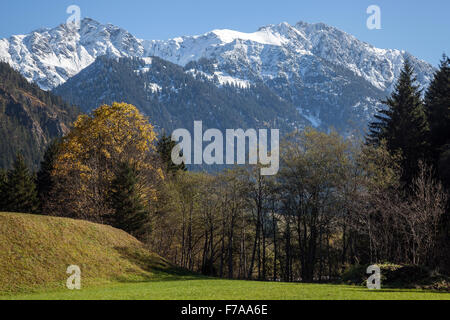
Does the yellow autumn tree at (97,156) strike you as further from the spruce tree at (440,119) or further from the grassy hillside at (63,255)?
the spruce tree at (440,119)

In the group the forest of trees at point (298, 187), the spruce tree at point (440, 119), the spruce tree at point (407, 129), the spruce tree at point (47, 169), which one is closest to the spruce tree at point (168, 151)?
the forest of trees at point (298, 187)

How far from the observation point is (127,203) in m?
48.3

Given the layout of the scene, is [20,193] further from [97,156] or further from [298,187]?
[298,187]

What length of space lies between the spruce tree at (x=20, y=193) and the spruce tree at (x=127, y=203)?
2466cm

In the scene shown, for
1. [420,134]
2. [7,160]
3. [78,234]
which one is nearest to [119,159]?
[78,234]

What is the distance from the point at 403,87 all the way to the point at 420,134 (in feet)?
28.1

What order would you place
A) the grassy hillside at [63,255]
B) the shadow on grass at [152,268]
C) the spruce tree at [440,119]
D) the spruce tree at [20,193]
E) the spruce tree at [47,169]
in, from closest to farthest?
the grassy hillside at [63,255] < the shadow on grass at [152,268] < the spruce tree at [440,119] < the spruce tree at [20,193] < the spruce tree at [47,169]

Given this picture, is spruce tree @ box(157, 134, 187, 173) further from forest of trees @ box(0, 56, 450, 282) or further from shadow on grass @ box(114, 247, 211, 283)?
shadow on grass @ box(114, 247, 211, 283)

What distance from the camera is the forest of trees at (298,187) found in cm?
4416

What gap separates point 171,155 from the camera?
75.0 m

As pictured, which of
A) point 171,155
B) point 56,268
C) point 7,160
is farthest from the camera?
point 7,160

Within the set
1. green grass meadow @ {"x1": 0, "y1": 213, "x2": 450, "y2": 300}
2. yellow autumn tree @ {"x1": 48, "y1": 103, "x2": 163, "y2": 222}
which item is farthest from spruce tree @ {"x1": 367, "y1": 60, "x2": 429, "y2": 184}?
yellow autumn tree @ {"x1": 48, "y1": 103, "x2": 163, "y2": 222}
